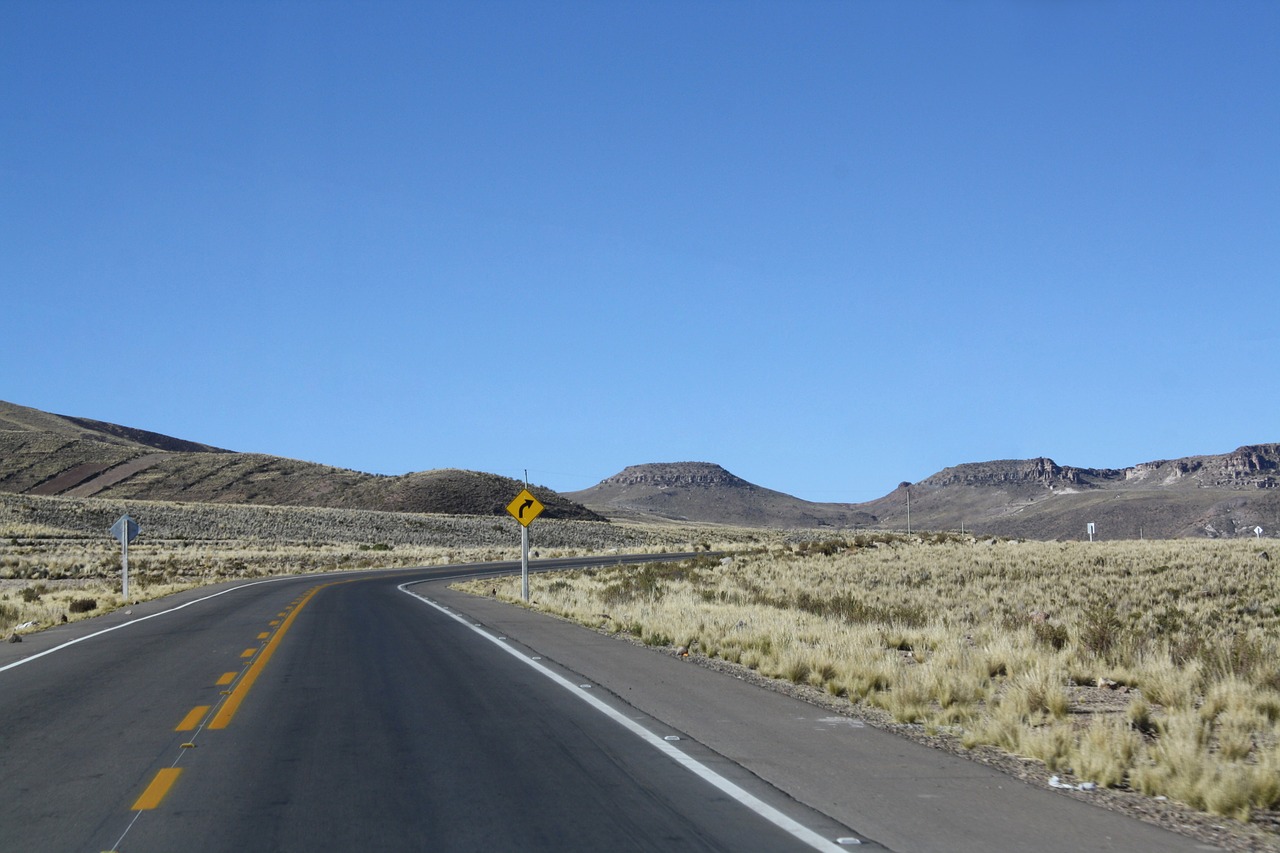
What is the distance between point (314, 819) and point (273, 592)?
1199 inches

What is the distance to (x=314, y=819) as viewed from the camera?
252 inches

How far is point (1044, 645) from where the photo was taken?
588 inches

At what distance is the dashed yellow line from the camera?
6.77 meters

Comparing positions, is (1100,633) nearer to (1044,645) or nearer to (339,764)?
(1044,645)

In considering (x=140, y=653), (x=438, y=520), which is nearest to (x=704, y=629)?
(x=140, y=653)

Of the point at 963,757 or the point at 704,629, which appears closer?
the point at 963,757

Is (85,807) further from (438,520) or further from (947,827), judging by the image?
(438,520)

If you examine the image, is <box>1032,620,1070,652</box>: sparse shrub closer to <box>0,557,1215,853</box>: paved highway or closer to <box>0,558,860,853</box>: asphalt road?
<box>0,557,1215,853</box>: paved highway

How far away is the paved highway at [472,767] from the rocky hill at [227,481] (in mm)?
120888

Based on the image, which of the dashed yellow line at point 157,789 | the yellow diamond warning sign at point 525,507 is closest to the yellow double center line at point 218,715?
the dashed yellow line at point 157,789

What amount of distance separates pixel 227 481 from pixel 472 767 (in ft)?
484

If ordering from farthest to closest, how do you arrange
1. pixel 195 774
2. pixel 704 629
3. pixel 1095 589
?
pixel 1095 589
pixel 704 629
pixel 195 774

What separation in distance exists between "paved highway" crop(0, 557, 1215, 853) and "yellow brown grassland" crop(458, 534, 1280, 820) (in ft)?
2.99

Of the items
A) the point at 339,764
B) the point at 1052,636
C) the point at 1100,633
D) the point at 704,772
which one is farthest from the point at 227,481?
the point at 704,772
